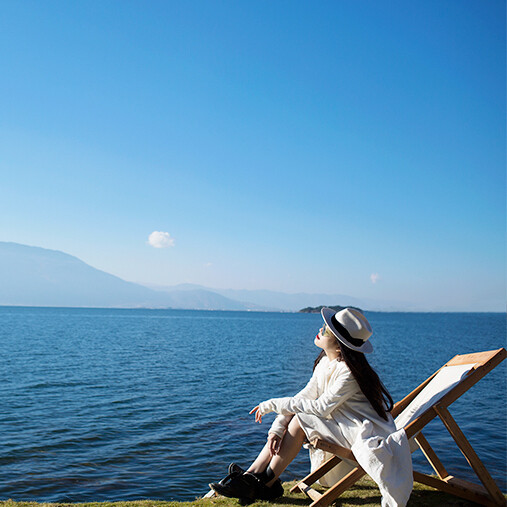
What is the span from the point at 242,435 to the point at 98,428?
3984 millimetres

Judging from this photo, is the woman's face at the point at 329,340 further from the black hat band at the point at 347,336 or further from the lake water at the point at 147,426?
the lake water at the point at 147,426

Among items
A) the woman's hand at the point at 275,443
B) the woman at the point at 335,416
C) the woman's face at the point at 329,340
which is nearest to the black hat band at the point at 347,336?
the woman at the point at 335,416

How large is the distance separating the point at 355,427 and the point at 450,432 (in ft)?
3.72

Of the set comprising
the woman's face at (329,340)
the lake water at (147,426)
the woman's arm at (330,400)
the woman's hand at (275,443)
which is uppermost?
the woman's face at (329,340)

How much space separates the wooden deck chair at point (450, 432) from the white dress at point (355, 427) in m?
0.19

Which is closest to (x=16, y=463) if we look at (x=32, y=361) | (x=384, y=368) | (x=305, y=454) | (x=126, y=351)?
(x=305, y=454)

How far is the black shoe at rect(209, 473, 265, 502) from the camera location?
5.00 meters

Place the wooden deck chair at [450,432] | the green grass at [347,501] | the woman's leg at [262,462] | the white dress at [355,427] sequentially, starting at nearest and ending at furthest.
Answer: the white dress at [355,427]
the wooden deck chair at [450,432]
the woman's leg at [262,462]
the green grass at [347,501]

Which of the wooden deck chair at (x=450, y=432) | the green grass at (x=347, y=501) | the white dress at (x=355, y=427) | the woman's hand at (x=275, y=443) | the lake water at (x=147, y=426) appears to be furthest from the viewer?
the lake water at (x=147, y=426)

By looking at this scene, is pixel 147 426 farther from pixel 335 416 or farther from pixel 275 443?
pixel 335 416

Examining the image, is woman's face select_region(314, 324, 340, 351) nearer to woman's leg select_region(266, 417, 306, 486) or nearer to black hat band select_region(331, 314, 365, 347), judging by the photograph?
black hat band select_region(331, 314, 365, 347)

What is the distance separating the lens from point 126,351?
123 feet

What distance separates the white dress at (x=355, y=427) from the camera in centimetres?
450

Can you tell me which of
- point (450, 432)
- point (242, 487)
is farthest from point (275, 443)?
point (450, 432)
